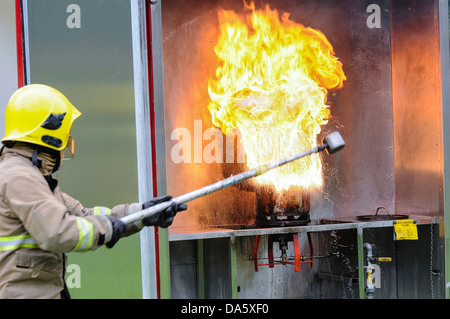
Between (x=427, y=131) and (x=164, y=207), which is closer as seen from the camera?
(x=164, y=207)

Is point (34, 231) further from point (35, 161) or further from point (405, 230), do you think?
point (405, 230)

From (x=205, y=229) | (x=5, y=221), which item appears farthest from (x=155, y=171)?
(x=5, y=221)

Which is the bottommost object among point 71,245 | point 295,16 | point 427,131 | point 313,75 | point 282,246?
point 282,246

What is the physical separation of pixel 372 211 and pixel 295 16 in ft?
6.19

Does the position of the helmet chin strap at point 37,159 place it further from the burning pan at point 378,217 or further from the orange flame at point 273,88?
the burning pan at point 378,217

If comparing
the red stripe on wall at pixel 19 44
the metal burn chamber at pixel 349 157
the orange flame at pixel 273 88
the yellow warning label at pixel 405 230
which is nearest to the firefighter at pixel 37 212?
the red stripe on wall at pixel 19 44

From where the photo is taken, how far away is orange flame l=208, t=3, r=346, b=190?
5.05 m

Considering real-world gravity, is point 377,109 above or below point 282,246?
above

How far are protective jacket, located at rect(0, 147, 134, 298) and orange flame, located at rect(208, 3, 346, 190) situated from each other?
2431 millimetres

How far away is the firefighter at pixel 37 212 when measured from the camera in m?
2.53

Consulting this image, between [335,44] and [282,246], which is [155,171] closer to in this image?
[282,246]

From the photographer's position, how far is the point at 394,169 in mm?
5828

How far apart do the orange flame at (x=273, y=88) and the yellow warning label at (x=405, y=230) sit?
0.80 metres

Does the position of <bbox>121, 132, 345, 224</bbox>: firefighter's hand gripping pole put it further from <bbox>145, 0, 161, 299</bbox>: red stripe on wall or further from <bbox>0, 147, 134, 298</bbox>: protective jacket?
<bbox>145, 0, 161, 299</bbox>: red stripe on wall
